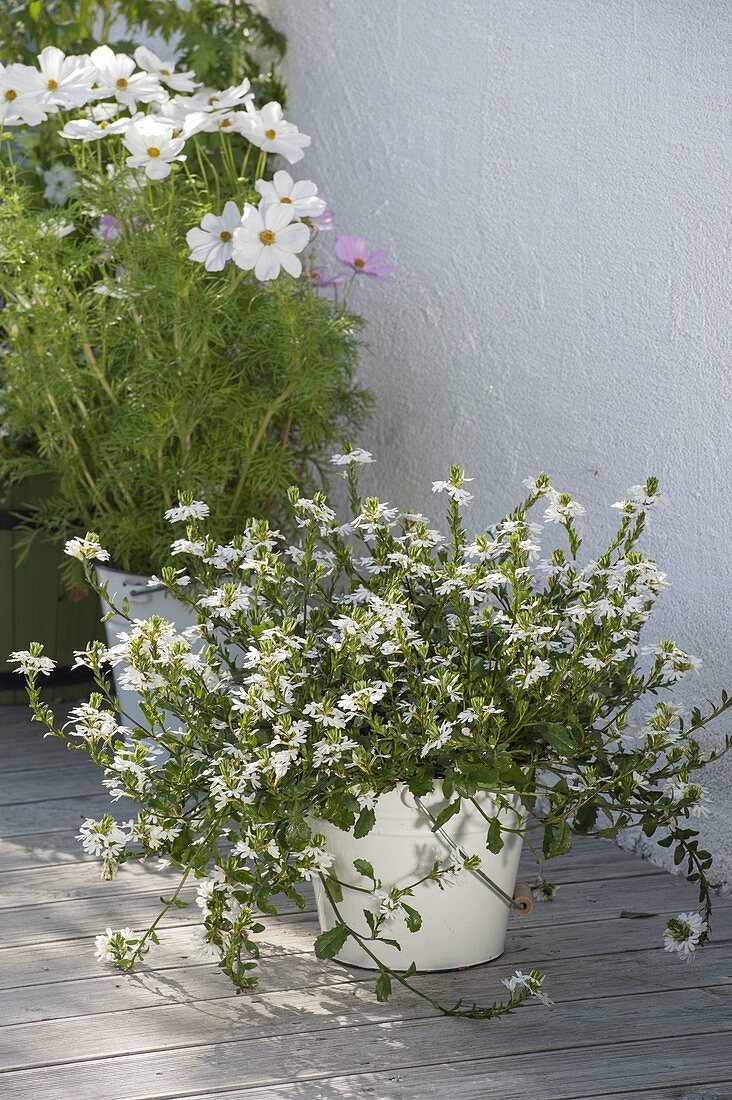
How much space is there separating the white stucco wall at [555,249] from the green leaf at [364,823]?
2.23 ft

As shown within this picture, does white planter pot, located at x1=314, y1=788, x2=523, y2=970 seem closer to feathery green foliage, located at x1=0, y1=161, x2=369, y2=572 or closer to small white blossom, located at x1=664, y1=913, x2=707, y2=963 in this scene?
small white blossom, located at x1=664, y1=913, x2=707, y2=963

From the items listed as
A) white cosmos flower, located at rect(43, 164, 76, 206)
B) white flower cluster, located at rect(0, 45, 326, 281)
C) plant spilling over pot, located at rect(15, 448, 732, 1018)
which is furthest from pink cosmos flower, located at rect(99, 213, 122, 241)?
plant spilling over pot, located at rect(15, 448, 732, 1018)

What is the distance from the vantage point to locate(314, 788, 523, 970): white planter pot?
159cm

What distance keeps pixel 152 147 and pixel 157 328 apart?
308mm

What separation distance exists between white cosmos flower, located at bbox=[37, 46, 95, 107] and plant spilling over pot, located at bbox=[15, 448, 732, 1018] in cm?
89

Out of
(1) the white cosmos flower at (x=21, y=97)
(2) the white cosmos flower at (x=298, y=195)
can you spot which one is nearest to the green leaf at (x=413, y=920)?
(2) the white cosmos flower at (x=298, y=195)

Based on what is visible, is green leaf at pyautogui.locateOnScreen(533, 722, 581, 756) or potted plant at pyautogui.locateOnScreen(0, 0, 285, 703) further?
potted plant at pyautogui.locateOnScreen(0, 0, 285, 703)

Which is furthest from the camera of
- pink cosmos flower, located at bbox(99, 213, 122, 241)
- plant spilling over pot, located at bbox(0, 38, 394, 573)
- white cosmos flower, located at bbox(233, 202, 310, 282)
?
pink cosmos flower, located at bbox(99, 213, 122, 241)

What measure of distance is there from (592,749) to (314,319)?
3.44 feet

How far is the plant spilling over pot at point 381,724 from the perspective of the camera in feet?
4.95

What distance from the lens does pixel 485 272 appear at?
240 cm

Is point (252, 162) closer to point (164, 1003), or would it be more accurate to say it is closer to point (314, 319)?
point (314, 319)

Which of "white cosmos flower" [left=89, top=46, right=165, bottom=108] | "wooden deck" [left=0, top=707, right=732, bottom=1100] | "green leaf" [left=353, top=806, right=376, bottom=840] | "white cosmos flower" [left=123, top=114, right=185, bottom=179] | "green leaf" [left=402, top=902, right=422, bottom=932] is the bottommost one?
"wooden deck" [left=0, top=707, right=732, bottom=1100]

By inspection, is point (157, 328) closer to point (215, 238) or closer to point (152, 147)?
point (215, 238)
